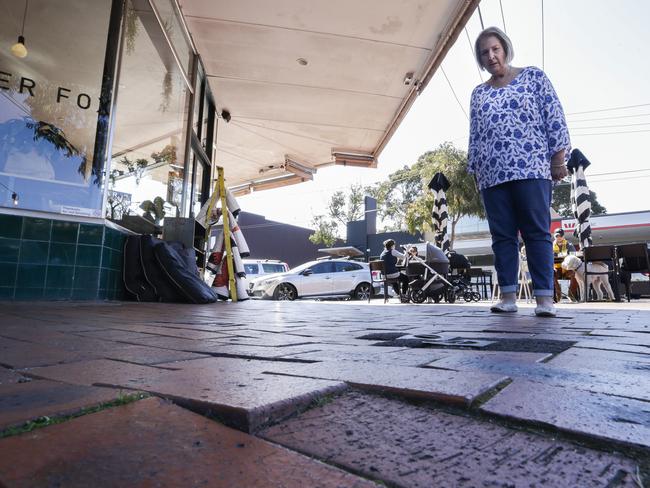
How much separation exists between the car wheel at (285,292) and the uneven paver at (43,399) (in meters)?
11.5

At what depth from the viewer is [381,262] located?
10.1 meters

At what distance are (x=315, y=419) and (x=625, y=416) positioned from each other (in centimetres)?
51

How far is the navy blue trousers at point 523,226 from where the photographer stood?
10.3 feet

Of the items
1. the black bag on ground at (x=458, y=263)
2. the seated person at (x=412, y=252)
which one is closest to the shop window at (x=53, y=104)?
the seated person at (x=412, y=252)

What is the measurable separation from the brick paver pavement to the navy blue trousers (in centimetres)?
187

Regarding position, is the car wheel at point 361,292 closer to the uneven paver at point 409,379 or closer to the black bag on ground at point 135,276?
the black bag on ground at point 135,276

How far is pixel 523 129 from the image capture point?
3.16 metres

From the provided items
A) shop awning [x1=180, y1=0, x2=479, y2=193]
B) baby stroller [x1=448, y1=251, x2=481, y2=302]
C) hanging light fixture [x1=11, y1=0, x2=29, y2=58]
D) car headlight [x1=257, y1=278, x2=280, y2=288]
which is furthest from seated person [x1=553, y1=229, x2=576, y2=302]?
hanging light fixture [x1=11, y1=0, x2=29, y2=58]

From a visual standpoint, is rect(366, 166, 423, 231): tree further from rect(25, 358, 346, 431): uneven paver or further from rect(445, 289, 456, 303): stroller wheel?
rect(25, 358, 346, 431): uneven paver

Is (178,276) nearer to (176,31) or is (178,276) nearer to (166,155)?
(166,155)

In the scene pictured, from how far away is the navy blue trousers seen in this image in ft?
10.3

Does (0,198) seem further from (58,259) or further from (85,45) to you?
(85,45)

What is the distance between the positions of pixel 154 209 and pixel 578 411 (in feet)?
20.0

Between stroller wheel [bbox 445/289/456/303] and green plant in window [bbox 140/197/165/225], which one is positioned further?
stroller wheel [bbox 445/289/456/303]
